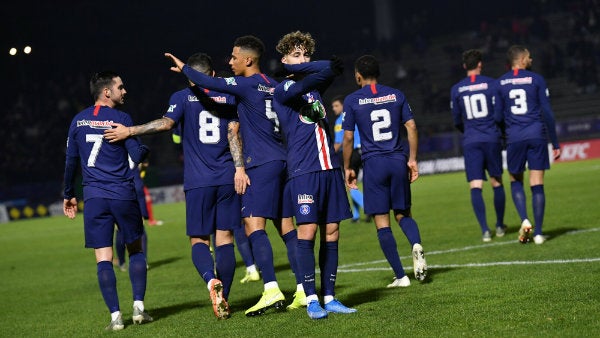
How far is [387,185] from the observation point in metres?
9.34

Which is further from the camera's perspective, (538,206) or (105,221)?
(538,206)

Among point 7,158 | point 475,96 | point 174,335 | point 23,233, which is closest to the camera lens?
point 174,335

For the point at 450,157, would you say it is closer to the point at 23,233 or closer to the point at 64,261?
the point at 23,233

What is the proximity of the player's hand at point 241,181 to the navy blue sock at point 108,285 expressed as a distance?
1417 millimetres

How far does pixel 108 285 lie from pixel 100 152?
3.86 feet

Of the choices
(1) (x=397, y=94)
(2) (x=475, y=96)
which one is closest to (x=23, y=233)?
(2) (x=475, y=96)

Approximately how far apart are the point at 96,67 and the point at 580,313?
39.1m

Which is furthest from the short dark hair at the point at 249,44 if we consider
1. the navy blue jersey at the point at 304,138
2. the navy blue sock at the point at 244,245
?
the navy blue sock at the point at 244,245

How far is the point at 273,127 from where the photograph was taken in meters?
7.84

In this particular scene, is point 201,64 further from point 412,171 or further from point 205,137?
point 412,171

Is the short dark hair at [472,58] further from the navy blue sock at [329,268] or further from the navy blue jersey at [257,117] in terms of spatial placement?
the navy blue sock at [329,268]

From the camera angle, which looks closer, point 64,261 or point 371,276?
point 371,276

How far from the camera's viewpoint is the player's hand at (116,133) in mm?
8133

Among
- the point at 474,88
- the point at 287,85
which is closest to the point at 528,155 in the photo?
the point at 474,88
